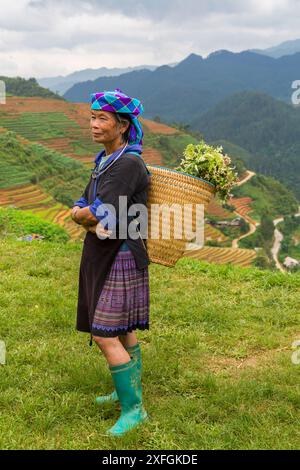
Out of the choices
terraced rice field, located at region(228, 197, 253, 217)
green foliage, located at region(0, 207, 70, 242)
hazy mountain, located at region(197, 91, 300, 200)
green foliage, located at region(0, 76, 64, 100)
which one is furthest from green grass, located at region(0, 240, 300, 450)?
hazy mountain, located at region(197, 91, 300, 200)

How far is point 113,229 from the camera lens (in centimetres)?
288

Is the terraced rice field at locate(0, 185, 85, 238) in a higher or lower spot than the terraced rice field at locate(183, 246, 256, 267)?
higher

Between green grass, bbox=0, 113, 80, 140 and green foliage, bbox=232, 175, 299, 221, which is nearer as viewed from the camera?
green grass, bbox=0, 113, 80, 140

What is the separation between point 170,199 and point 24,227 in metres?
6.80

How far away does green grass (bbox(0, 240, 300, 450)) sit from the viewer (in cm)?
308

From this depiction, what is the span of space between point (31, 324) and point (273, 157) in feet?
538

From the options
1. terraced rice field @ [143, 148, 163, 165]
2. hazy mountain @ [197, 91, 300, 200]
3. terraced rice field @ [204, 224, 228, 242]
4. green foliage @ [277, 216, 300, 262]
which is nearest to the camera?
terraced rice field @ [204, 224, 228, 242]

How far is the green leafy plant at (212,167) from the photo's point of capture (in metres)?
3.29

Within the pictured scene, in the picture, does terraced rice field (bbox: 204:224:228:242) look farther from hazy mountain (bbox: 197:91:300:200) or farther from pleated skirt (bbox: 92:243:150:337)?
hazy mountain (bbox: 197:91:300:200)

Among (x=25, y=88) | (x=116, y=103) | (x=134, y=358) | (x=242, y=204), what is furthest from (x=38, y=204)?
(x=25, y=88)

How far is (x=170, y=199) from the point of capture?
3.10m

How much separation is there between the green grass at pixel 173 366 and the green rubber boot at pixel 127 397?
0.24 feet

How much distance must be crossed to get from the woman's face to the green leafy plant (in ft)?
2.06
